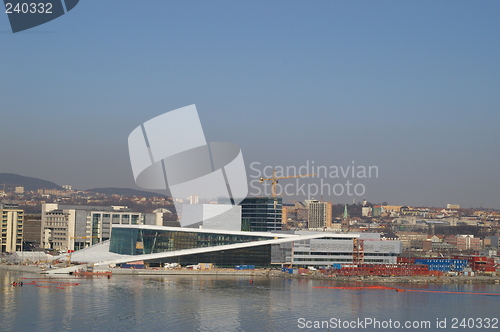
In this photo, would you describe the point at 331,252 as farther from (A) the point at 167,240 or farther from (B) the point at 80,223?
(B) the point at 80,223

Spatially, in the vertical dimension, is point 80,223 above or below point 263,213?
below

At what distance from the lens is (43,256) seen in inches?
1081

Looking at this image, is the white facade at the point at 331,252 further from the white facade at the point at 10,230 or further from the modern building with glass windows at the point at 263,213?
the white facade at the point at 10,230

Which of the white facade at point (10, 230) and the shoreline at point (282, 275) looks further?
the white facade at point (10, 230)

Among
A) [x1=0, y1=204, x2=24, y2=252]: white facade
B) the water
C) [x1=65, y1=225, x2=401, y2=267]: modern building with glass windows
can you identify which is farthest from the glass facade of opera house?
[x1=0, y1=204, x2=24, y2=252]: white facade

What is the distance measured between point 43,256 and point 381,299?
573 inches

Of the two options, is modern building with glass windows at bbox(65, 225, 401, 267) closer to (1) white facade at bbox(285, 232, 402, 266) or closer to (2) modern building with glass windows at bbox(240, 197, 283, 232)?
(1) white facade at bbox(285, 232, 402, 266)

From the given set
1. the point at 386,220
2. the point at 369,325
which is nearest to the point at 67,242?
the point at 369,325

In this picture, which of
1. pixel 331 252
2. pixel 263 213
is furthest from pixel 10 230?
pixel 331 252

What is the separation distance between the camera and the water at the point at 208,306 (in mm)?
12984

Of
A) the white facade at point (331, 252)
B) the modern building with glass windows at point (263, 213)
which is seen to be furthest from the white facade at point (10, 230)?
the white facade at point (331, 252)

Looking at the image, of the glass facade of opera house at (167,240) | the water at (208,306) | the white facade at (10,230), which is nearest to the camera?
the water at (208,306)

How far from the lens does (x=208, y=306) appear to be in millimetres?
15164

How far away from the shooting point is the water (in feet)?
42.6
